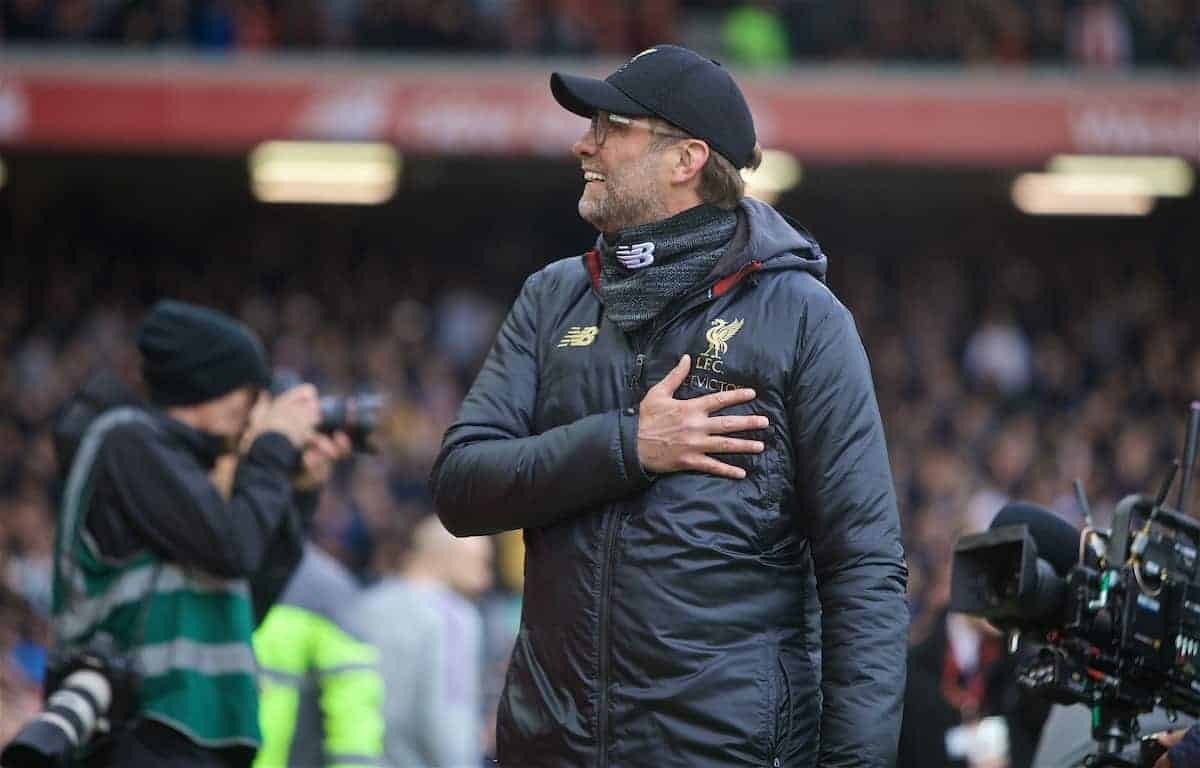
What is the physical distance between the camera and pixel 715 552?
11.0 ft

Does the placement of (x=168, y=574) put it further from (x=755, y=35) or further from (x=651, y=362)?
(x=755, y=35)

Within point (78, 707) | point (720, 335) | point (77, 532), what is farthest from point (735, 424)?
point (77, 532)

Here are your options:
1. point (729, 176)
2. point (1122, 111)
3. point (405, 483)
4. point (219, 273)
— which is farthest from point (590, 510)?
point (219, 273)

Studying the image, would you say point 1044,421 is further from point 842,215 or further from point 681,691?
point 681,691

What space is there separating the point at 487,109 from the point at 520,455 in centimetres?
1247

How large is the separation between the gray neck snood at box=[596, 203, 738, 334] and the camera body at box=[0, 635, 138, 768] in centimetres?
155

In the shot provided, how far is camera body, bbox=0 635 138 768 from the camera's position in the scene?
13.3 ft

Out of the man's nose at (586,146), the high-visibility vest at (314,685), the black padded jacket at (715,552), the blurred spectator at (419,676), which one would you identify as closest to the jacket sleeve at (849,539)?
the black padded jacket at (715,552)

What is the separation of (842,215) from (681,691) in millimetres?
17253

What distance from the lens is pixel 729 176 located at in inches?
141

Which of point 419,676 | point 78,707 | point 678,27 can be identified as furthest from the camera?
point 678,27

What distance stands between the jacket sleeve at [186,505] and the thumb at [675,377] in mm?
1386

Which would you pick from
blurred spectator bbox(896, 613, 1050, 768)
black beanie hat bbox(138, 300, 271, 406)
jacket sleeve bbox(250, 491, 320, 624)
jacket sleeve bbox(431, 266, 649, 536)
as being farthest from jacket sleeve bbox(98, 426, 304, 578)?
blurred spectator bbox(896, 613, 1050, 768)

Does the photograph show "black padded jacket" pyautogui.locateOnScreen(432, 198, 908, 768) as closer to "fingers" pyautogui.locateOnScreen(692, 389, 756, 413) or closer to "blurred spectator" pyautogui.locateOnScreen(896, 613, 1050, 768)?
"fingers" pyautogui.locateOnScreen(692, 389, 756, 413)
